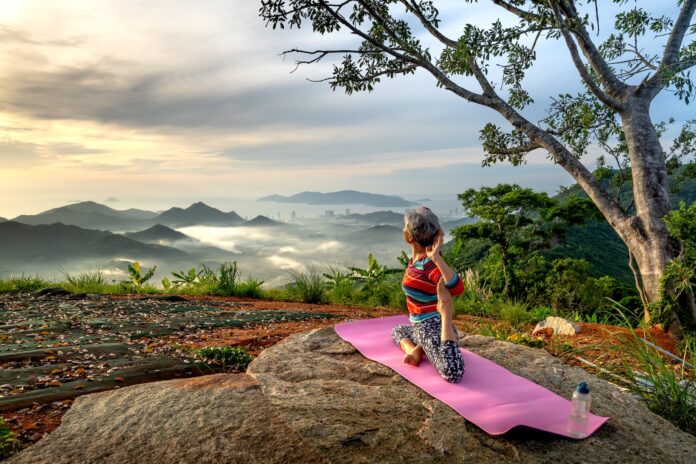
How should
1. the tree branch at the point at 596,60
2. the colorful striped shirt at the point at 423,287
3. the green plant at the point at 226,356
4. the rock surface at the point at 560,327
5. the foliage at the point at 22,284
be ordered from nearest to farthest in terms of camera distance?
the colorful striped shirt at the point at 423,287, the green plant at the point at 226,356, the rock surface at the point at 560,327, the tree branch at the point at 596,60, the foliage at the point at 22,284

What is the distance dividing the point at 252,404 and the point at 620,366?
11.6ft

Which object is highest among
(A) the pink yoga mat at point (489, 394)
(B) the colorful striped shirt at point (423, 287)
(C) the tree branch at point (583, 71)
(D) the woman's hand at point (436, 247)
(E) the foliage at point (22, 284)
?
(C) the tree branch at point (583, 71)

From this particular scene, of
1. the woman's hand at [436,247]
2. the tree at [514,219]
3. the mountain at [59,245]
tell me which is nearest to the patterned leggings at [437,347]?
the woman's hand at [436,247]

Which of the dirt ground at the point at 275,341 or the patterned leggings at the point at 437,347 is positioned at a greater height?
the patterned leggings at the point at 437,347

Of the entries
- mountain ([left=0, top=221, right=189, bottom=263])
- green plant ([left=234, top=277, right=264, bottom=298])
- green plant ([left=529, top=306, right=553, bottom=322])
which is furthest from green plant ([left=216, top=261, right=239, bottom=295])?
mountain ([left=0, top=221, right=189, bottom=263])

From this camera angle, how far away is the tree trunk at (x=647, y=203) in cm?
826

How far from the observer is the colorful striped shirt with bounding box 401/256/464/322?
4.07 m

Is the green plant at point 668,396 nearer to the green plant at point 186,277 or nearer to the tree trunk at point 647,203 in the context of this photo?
the tree trunk at point 647,203

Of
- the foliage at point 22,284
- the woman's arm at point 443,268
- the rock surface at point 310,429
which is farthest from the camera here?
the foliage at point 22,284

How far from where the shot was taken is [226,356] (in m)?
4.64

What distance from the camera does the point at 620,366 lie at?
4832 millimetres

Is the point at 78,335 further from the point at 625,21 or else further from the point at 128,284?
the point at 625,21

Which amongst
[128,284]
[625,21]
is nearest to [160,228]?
[128,284]

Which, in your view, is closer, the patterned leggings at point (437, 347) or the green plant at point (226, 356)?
the patterned leggings at point (437, 347)
